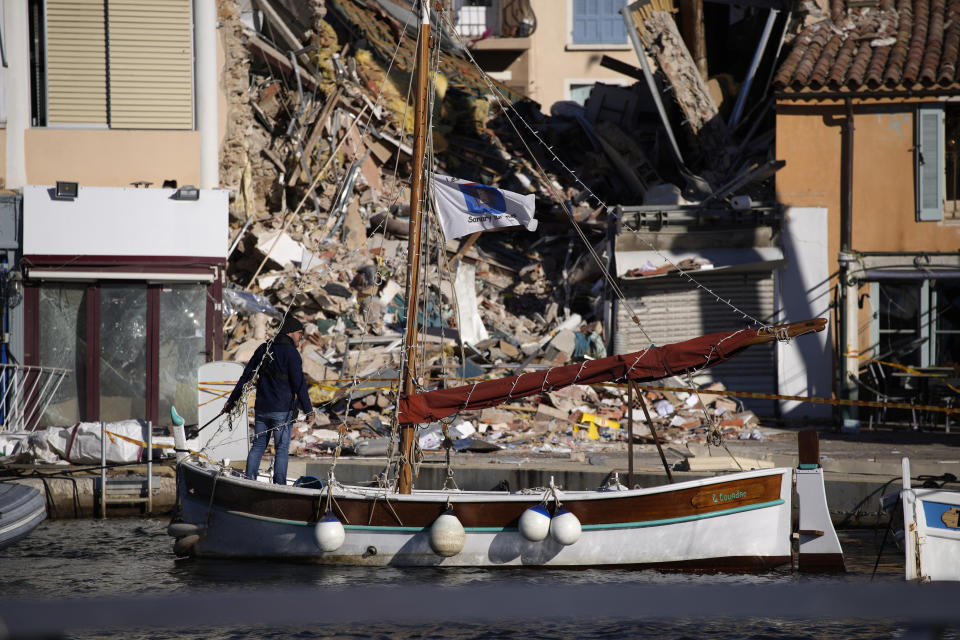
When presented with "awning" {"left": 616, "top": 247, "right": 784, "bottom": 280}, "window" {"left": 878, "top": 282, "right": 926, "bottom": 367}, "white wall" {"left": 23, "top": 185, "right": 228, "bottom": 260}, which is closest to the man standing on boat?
"white wall" {"left": 23, "top": 185, "right": 228, "bottom": 260}

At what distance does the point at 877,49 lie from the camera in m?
17.9

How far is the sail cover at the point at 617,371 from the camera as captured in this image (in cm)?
1024

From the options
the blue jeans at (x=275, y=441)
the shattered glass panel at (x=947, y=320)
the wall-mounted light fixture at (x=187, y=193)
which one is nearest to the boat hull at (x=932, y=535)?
the blue jeans at (x=275, y=441)

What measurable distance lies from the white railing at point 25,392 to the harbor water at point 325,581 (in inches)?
115

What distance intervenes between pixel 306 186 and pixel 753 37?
33.5 ft

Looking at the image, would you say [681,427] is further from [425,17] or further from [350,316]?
[425,17]

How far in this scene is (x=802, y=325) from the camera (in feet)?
32.5

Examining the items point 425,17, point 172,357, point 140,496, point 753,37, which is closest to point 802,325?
point 425,17

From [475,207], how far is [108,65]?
298 inches

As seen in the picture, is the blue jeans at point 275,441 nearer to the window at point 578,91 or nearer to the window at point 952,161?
the window at point 952,161

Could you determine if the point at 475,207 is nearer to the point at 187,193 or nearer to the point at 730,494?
the point at 730,494

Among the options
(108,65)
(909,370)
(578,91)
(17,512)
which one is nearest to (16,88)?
(108,65)

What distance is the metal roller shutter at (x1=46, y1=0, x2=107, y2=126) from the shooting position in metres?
15.4

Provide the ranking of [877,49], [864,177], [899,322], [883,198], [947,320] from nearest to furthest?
[947,320]
[899,322]
[883,198]
[864,177]
[877,49]
